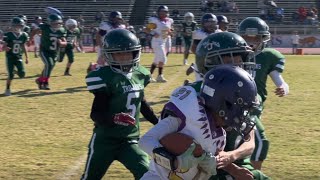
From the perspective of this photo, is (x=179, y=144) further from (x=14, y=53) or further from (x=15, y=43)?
(x=15, y=43)

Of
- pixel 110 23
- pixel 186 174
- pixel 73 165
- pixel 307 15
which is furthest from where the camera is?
pixel 307 15

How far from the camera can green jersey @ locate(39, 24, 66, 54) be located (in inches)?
512

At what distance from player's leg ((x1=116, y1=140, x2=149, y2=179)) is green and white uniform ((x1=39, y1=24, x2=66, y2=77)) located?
28.0 feet

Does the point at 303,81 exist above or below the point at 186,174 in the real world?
below

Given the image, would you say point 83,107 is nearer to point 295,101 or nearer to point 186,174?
point 295,101

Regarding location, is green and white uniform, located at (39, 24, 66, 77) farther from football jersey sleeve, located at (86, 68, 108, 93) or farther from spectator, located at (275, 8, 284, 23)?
spectator, located at (275, 8, 284, 23)

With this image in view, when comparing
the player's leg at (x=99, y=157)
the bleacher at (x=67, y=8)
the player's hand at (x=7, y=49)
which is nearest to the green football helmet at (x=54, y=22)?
the player's hand at (x=7, y=49)

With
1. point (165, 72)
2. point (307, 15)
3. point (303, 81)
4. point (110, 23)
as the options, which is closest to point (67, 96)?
point (110, 23)

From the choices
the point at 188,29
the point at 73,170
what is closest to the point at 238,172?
the point at 73,170

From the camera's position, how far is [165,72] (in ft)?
54.6

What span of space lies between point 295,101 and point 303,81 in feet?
12.2

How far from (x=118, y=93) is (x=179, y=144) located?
74.4 inches

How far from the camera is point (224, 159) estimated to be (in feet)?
10.0

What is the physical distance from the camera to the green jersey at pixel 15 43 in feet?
40.3
